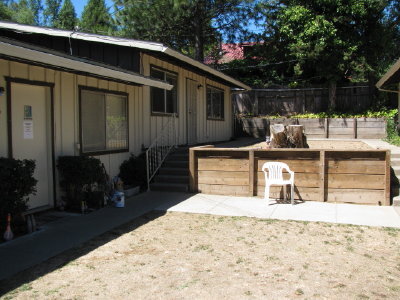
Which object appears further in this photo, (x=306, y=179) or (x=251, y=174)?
(x=251, y=174)

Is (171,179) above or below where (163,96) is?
below

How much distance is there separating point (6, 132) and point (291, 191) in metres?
4.94

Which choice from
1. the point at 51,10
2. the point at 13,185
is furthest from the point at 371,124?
the point at 51,10

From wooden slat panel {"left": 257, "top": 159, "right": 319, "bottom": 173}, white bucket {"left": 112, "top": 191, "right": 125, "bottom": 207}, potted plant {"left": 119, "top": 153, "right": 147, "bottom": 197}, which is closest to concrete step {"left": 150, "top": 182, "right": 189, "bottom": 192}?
potted plant {"left": 119, "top": 153, "right": 147, "bottom": 197}

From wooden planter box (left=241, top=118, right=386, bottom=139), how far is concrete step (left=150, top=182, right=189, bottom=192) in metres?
11.0

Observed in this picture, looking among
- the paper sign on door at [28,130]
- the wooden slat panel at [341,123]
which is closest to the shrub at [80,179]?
the paper sign on door at [28,130]

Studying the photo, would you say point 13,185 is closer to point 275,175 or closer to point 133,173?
point 133,173

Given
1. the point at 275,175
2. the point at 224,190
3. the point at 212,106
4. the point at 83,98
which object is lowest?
the point at 224,190

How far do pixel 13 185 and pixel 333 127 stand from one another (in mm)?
15665

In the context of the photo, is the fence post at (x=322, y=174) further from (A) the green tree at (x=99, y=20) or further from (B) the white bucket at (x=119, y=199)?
(A) the green tree at (x=99, y=20)

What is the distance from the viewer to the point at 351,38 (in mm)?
18328

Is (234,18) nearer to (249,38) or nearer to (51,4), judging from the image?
(249,38)

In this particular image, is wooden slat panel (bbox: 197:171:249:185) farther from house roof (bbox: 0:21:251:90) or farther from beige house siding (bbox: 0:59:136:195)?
house roof (bbox: 0:21:251:90)

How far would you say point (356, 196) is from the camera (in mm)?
7258
